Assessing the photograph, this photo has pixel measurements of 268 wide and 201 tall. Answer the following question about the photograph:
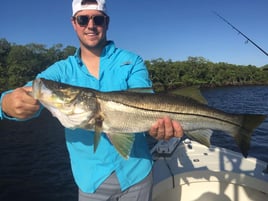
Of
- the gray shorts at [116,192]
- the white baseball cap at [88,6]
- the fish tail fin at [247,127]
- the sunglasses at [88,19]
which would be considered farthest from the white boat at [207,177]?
the white baseball cap at [88,6]

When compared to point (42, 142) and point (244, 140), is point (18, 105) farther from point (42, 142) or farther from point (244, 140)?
point (42, 142)

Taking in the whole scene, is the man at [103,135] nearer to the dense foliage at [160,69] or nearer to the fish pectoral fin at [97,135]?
the fish pectoral fin at [97,135]

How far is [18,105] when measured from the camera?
2965mm

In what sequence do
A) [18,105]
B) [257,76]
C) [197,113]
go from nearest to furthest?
[18,105] < [197,113] < [257,76]

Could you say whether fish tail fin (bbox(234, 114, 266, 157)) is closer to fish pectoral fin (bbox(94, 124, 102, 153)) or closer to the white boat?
fish pectoral fin (bbox(94, 124, 102, 153))

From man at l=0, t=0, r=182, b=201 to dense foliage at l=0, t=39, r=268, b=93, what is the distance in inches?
2702

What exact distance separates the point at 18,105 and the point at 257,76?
136 metres

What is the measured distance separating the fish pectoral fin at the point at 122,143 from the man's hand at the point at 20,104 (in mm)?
883

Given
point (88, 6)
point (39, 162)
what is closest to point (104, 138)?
point (88, 6)

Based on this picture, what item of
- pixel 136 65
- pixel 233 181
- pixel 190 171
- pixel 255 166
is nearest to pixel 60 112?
pixel 136 65

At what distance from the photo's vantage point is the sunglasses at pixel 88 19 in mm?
3580

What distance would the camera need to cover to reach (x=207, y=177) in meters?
6.00

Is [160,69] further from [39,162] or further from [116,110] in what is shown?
[116,110]

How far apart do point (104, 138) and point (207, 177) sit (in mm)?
3371
